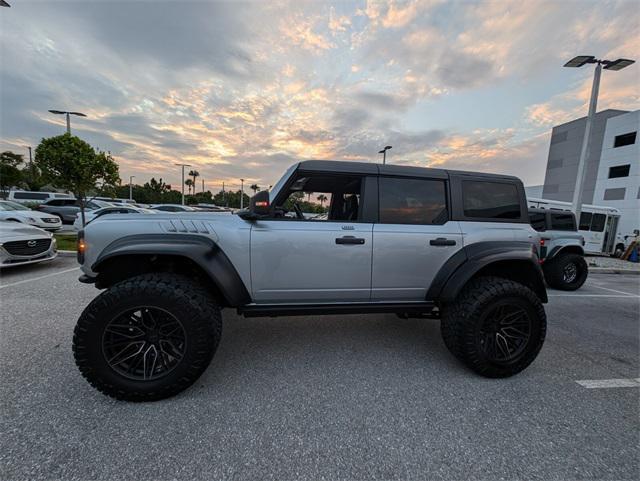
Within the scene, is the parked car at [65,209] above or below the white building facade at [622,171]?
below

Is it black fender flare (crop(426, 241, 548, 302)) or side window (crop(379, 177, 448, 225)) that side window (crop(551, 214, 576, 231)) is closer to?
black fender flare (crop(426, 241, 548, 302))

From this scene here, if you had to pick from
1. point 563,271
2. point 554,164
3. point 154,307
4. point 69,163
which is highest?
point 554,164

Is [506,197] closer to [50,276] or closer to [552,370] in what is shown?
[552,370]

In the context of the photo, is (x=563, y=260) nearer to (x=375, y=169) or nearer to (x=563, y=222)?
(x=563, y=222)

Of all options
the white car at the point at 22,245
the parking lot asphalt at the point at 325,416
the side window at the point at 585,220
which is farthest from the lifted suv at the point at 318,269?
the side window at the point at 585,220

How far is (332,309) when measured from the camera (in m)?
2.34

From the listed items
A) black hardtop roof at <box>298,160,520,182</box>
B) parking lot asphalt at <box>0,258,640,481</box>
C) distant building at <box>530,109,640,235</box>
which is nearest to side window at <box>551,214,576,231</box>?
parking lot asphalt at <box>0,258,640,481</box>

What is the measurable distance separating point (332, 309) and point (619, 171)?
34.4 metres

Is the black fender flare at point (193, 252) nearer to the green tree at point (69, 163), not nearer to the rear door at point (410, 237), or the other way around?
the rear door at point (410, 237)

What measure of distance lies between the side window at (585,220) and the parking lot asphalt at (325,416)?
1199cm

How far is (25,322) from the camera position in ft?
9.91

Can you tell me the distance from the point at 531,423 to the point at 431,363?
2.66 ft

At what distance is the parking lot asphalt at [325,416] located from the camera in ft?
4.88

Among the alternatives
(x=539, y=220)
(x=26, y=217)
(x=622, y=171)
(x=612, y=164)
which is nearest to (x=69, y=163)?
(x=26, y=217)
